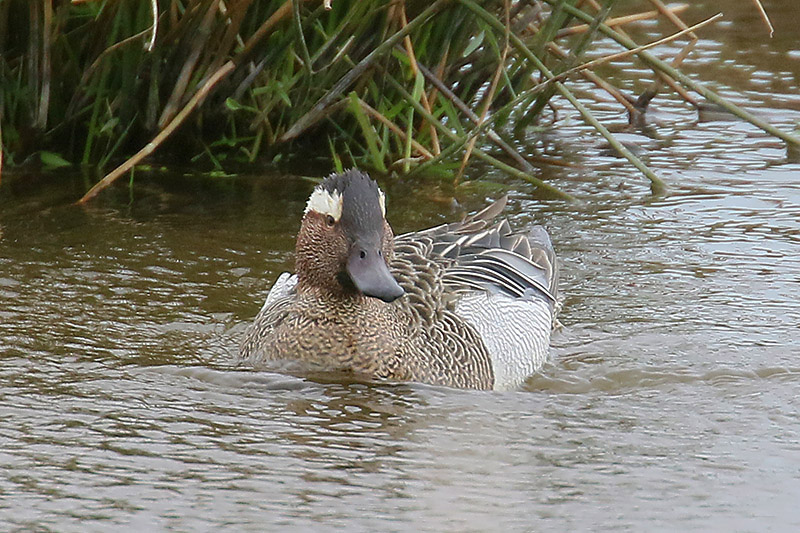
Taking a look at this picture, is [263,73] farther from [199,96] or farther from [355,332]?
[355,332]

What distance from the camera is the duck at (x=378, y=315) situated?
5797mm

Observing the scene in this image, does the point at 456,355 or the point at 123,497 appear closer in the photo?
the point at 123,497

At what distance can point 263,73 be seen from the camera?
327 inches

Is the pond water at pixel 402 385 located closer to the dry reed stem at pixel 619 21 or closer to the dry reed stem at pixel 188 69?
the dry reed stem at pixel 188 69

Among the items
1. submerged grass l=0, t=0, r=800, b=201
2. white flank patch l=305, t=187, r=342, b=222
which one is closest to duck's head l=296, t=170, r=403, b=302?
white flank patch l=305, t=187, r=342, b=222

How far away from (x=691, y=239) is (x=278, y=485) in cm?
394

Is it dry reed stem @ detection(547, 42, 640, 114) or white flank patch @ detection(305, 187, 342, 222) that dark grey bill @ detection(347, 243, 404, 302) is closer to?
white flank patch @ detection(305, 187, 342, 222)

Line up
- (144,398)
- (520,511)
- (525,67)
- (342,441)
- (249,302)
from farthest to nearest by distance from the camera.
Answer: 1. (525,67)
2. (249,302)
3. (144,398)
4. (342,441)
5. (520,511)

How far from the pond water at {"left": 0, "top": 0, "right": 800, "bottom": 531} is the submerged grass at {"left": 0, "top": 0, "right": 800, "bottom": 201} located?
0.38 metres

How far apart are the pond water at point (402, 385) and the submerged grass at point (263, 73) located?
38 cm

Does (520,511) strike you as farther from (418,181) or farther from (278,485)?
(418,181)

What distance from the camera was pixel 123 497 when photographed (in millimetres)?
4570

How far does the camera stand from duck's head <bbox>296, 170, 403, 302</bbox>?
5.68m

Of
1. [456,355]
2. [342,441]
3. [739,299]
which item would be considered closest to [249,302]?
[456,355]
